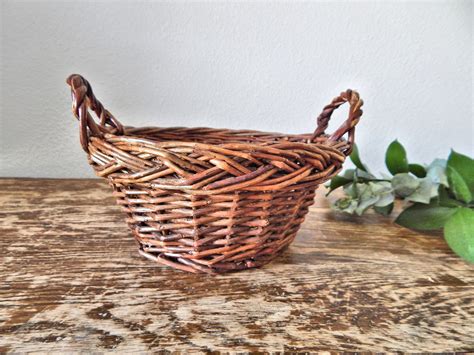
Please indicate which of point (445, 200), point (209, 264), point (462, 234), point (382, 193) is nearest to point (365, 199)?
point (382, 193)

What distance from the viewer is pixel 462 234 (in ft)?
1.83

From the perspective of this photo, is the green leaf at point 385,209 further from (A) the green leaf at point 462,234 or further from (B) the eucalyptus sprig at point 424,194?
(A) the green leaf at point 462,234

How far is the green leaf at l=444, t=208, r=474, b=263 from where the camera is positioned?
1.78 feet

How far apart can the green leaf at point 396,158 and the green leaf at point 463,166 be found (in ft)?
0.42

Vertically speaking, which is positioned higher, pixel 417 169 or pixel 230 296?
pixel 417 169

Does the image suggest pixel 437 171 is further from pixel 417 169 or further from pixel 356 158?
pixel 356 158

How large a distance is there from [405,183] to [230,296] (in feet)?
1.63

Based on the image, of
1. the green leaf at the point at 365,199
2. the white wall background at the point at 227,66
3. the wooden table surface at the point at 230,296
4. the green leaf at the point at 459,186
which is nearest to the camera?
the wooden table surface at the point at 230,296

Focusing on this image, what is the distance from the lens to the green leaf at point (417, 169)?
0.86m

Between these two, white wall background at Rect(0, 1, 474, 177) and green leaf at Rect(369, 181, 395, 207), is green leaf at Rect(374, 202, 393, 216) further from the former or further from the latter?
white wall background at Rect(0, 1, 474, 177)

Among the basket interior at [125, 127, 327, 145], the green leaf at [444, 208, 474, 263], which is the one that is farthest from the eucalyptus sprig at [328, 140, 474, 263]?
the basket interior at [125, 127, 327, 145]

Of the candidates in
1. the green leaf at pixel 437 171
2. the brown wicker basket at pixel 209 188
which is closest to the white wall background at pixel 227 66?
the green leaf at pixel 437 171

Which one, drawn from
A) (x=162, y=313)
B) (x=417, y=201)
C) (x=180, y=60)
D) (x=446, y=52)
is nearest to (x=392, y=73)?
(x=446, y=52)

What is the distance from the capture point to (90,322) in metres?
0.38
